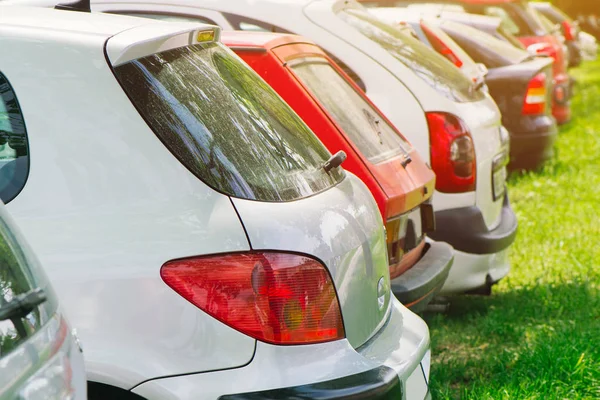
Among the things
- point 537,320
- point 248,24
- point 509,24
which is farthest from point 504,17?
point 248,24

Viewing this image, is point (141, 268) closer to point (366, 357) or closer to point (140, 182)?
point (140, 182)

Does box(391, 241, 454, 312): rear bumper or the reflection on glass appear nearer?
the reflection on glass

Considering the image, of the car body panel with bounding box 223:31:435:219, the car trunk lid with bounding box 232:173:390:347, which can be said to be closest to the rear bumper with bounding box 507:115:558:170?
the car body panel with bounding box 223:31:435:219

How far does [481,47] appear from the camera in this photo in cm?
1001

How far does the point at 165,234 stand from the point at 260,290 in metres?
0.30

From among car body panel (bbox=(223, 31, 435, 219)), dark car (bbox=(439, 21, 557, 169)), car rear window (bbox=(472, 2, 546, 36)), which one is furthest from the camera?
car rear window (bbox=(472, 2, 546, 36))

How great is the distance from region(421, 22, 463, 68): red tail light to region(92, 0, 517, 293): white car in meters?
1.88

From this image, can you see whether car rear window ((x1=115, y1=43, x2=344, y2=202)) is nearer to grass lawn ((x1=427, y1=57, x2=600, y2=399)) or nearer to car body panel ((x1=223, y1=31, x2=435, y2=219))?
car body panel ((x1=223, y1=31, x2=435, y2=219))

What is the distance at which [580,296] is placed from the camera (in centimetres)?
640

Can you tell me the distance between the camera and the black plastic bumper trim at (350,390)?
2.87 meters

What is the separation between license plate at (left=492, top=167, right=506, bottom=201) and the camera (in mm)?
6012

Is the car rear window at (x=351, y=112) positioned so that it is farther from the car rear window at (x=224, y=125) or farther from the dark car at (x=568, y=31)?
the dark car at (x=568, y=31)

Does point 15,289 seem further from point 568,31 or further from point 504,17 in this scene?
point 568,31

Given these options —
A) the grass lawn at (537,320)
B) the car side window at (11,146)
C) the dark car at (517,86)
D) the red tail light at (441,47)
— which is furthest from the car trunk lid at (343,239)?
the dark car at (517,86)
